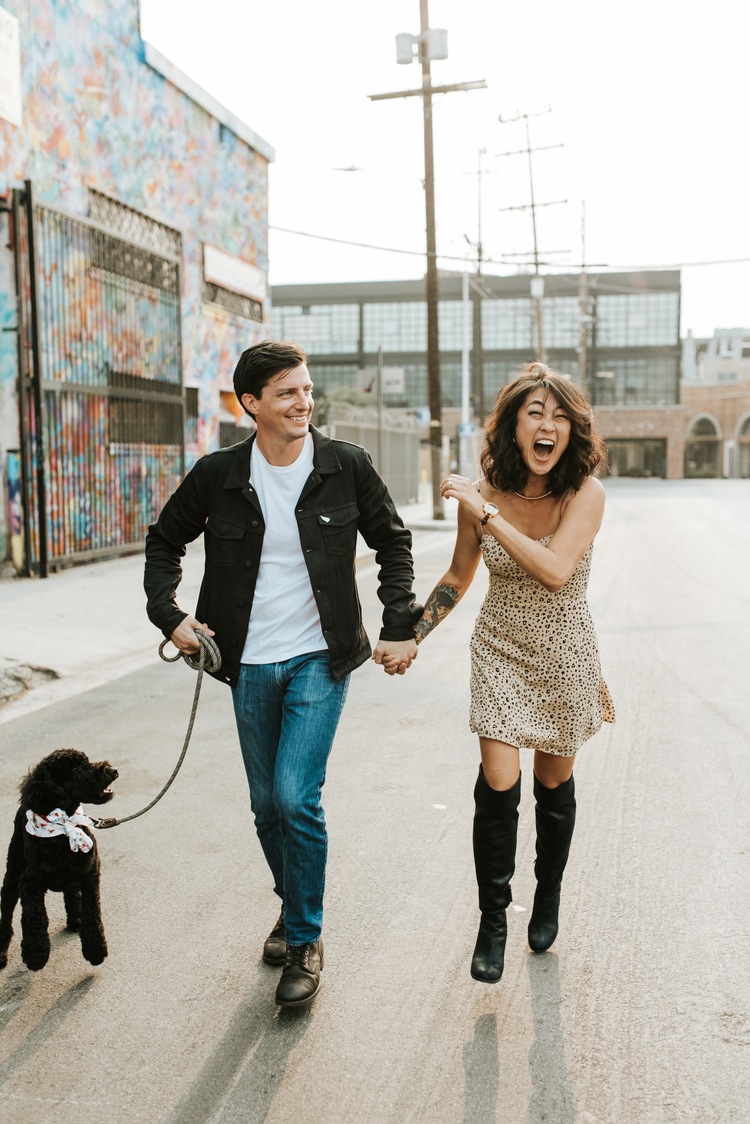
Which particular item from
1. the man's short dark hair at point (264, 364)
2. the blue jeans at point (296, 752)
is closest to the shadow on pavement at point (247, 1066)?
the blue jeans at point (296, 752)

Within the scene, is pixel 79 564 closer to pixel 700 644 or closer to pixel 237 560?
pixel 700 644

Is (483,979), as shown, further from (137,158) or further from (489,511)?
(137,158)

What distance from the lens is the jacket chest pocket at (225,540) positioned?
334cm

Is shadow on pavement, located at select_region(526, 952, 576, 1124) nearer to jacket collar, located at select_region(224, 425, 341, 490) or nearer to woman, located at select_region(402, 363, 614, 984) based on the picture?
woman, located at select_region(402, 363, 614, 984)

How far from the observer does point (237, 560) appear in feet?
11.0

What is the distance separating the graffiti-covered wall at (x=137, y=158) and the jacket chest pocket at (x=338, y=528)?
10.6m

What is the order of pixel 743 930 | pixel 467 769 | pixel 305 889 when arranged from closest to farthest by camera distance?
pixel 305 889, pixel 743 930, pixel 467 769

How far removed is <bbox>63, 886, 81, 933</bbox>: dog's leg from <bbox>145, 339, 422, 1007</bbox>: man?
28.8 inches

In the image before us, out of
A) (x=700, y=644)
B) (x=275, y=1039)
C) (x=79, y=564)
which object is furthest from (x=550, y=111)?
(x=275, y=1039)

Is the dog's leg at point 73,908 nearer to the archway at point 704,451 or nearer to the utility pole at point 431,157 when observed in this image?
the utility pole at point 431,157

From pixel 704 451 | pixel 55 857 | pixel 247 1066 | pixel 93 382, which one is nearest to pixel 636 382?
pixel 704 451

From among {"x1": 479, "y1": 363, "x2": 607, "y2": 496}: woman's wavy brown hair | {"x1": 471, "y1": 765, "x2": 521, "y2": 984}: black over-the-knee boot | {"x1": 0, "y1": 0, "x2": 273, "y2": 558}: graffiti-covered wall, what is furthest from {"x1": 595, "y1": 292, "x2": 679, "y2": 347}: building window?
{"x1": 471, "y1": 765, "x2": 521, "y2": 984}: black over-the-knee boot

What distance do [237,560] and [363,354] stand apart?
69306mm

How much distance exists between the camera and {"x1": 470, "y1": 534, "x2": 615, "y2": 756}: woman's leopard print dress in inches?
135
